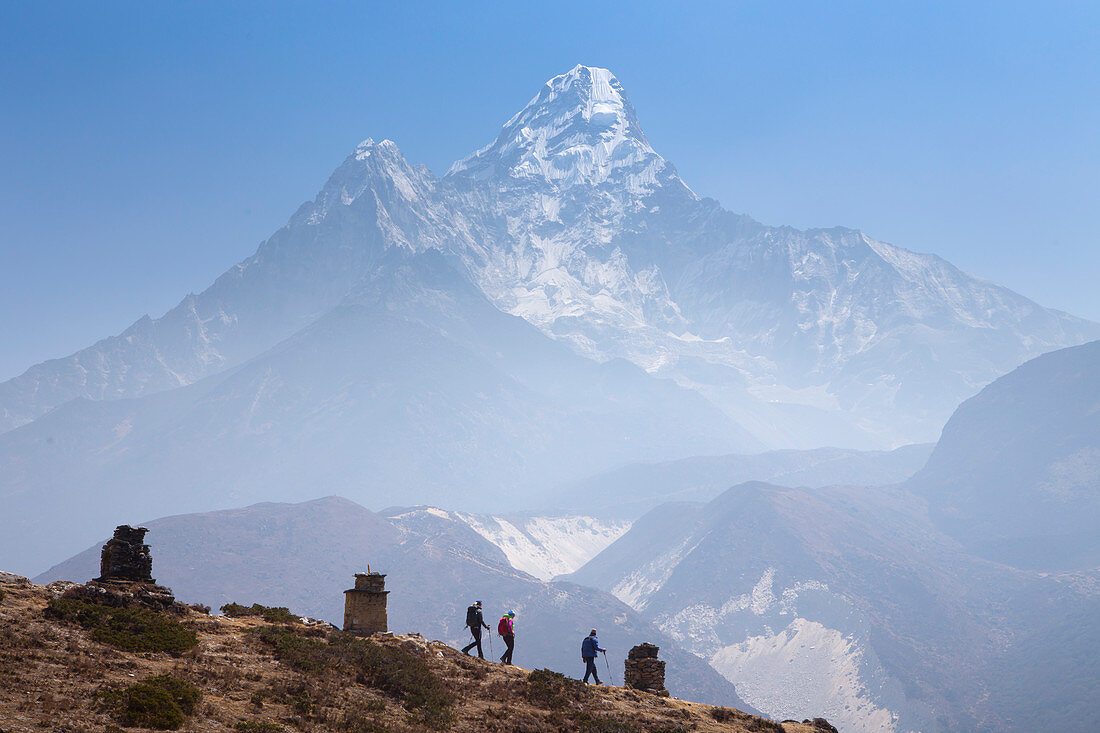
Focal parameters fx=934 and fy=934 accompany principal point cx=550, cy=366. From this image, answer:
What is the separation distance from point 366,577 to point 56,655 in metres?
12.0

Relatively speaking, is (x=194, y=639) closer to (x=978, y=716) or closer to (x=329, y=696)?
(x=329, y=696)

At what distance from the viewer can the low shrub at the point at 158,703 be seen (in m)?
20.2

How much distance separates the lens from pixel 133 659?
2384cm

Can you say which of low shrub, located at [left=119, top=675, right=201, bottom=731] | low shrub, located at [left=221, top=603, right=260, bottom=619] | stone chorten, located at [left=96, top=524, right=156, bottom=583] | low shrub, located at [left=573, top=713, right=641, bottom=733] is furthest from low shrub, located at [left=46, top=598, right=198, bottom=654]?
low shrub, located at [left=573, top=713, right=641, bottom=733]

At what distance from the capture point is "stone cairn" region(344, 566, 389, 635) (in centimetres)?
3278

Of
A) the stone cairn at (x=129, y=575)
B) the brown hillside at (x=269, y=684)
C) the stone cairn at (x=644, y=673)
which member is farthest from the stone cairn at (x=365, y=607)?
the stone cairn at (x=644, y=673)

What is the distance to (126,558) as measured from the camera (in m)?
29.9

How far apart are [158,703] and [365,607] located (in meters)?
12.3

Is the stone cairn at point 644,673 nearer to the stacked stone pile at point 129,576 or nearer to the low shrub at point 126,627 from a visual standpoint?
the stacked stone pile at point 129,576

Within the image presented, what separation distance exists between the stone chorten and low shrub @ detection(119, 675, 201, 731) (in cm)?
851

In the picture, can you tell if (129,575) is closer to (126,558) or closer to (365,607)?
(126,558)

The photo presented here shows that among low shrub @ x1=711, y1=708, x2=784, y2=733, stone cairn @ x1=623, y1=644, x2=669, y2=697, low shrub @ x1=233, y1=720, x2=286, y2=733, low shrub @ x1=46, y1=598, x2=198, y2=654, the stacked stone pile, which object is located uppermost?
the stacked stone pile

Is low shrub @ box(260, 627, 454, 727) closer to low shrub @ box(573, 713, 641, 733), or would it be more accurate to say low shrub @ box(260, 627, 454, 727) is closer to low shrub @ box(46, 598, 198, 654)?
low shrub @ box(46, 598, 198, 654)

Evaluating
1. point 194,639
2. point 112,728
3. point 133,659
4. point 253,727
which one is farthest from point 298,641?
point 112,728
